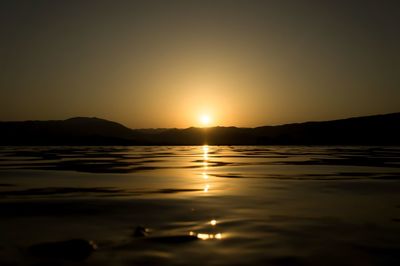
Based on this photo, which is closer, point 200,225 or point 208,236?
point 208,236

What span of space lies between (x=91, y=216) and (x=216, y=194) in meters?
5.91

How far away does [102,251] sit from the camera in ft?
25.0

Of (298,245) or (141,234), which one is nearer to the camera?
(298,245)

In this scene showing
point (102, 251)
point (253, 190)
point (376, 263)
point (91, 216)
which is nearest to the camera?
point (376, 263)

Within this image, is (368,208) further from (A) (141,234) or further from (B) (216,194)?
(A) (141,234)

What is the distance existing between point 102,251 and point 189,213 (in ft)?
14.7

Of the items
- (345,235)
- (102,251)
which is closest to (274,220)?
(345,235)

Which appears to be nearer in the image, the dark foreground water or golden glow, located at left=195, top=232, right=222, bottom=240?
the dark foreground water

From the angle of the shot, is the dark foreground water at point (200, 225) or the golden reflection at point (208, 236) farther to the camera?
the golden reflection at point (208, 236)

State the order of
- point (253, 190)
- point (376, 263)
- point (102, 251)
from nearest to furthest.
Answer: point (376, 263) → point (102, 251) → point (253, 190)

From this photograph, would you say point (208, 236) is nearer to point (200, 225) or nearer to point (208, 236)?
point (208, 236)

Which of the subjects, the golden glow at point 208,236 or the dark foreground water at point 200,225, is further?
the golden glow at point 208,236

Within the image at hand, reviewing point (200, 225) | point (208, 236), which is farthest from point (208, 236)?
point (200, 225)

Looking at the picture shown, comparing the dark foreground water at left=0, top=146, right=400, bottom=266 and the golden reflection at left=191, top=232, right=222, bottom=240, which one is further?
the golden reflection at left=191, top=232, right=222, bottom=240
